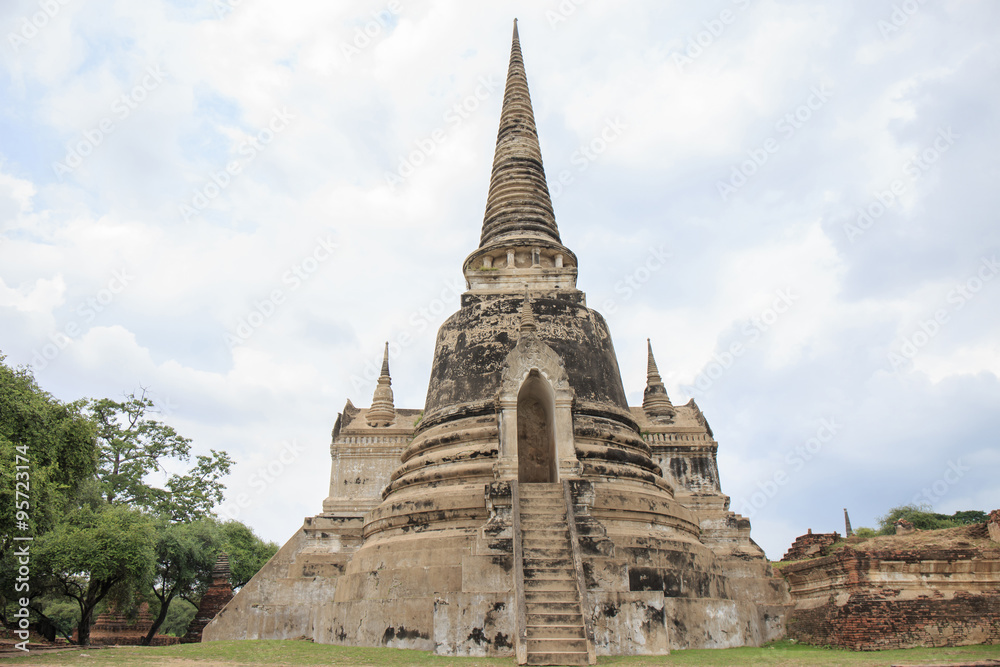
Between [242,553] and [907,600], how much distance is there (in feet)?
99.8

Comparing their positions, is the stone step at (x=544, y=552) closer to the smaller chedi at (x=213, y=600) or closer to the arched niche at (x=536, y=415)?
the arched niche at (x=536, y=415)

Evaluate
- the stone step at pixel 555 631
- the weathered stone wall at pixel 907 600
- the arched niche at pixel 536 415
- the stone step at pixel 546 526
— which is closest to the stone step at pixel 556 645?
the stone step at pixel 555 631

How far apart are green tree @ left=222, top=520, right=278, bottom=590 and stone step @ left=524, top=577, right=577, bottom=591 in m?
24.9

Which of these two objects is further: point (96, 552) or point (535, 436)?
point (96, 552)

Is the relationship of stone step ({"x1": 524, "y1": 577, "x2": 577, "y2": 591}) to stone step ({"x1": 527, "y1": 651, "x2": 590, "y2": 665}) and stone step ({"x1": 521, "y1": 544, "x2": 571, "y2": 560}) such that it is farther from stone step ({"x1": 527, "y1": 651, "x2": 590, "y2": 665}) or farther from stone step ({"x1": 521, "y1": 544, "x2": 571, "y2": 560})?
stone step ({"x1": 527, "y1": 651, "x2": 590, "y2": 665})

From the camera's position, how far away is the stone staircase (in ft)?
30.2

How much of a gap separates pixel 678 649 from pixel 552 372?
548 centimetres

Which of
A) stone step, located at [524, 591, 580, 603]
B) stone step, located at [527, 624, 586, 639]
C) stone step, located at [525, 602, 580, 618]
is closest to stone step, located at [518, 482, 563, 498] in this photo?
stone step, located at [524, 591, 580, 603]

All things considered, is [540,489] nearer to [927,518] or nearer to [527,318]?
[527,318]

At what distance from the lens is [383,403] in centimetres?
2484

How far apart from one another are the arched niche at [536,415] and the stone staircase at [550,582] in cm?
63

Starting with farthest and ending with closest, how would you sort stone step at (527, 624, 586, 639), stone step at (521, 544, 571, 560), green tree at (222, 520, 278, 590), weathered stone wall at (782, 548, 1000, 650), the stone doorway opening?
green tree at (222, 520, 278, 590) < the stone doorway opening < weathered stone wall at (782, 548, 1000, 650) < stone step at (521, 544, 571, 560) < stone step at (527, 624, 586, 639)

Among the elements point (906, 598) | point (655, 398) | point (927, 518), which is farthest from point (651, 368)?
point (927, 518)

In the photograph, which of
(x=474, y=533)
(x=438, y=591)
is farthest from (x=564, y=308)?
(x=438, y=591)
